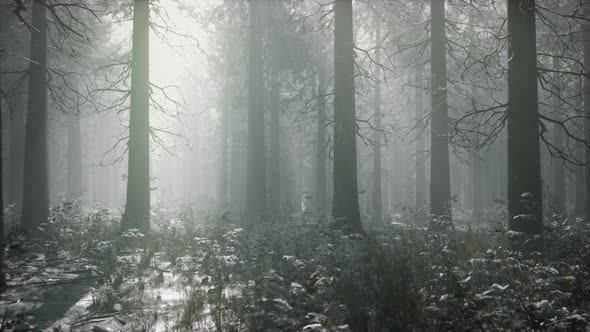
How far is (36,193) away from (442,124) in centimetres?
1256

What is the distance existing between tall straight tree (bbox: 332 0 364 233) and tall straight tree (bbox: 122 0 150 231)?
17.2 ft

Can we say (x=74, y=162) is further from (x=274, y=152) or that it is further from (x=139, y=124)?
(x=139, y=124)

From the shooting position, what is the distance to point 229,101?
95.4 feet

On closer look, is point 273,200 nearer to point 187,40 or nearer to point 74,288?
point 187,40

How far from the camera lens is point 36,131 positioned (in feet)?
37.0

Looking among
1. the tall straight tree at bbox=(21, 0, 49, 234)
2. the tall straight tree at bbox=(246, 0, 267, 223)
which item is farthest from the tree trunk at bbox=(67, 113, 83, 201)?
the tall straight tree at bbox=(21, 0, 49, 234)

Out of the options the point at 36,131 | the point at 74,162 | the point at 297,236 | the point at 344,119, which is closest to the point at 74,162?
the point at 74,162

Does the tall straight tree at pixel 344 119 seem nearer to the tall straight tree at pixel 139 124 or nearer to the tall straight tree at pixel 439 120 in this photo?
the tall straight tree at pixel 439 120

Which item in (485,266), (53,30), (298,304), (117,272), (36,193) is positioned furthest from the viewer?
(53,30)

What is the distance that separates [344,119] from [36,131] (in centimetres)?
880

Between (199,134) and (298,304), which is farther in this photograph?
(199,134)

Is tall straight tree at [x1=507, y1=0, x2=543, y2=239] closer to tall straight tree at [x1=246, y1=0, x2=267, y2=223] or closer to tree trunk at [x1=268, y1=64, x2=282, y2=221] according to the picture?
tall straight tree at [x1=246, y1=0, x2=267, y2=223]

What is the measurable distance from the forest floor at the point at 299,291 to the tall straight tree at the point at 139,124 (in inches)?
112

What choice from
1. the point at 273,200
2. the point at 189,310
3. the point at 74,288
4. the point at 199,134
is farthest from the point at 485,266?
the point at 199,134
